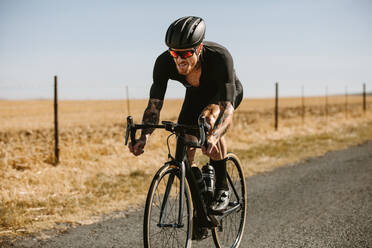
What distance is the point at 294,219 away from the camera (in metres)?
4.73

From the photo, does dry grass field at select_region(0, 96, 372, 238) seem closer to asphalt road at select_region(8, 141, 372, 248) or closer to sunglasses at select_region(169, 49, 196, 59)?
asphalt road at select_region(8, 141, 372, 248)

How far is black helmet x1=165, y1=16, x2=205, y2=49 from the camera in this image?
278 cm

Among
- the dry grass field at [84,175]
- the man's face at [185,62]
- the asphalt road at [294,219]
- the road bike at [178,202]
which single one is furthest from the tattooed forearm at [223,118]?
the dry grass field at [84,175]

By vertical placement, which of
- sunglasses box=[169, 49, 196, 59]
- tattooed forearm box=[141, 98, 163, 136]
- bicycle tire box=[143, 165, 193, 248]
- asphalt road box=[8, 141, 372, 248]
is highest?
sunglasses box=[169, 49, 196, 59]

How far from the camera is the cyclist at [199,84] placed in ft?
9.28

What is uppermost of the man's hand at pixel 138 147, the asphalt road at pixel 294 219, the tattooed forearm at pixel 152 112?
the tattooed forearm at pixel 152 112

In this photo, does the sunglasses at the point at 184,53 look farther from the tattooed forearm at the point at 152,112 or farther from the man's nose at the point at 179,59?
the tattooed forearm at the point at 152,112

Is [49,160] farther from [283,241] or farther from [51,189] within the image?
[283,241]

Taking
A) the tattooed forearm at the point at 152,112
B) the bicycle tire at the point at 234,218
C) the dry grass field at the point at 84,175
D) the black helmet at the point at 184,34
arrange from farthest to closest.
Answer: the dry grass field at the point at 84,175, the bicycle tire at the point at 234,218, the tattooed forearm at the point at 152,112, the black helmet at the point at 184,34

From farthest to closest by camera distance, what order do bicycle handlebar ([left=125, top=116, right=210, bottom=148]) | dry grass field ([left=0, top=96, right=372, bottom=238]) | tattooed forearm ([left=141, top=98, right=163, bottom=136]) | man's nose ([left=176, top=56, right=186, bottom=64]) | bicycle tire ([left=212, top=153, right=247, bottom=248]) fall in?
dry grass field ([left=0, top=96, right=372, bottom=238]) < bicycle tire ([left=212, top=153, right=247, bottom=248]) < tattooed forearm ([left=141, top=98, right=163, bottom=136]) < man's nose ([left=176, top=56, right=186, bottom=64]) < bicycle handlebar ([left=125, top=116, right=210, bottom=148])

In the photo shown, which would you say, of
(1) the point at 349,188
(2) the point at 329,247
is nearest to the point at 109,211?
(2) the point at 329,247

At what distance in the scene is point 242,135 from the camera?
1403 centimetres

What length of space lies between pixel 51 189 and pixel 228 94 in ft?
15.0

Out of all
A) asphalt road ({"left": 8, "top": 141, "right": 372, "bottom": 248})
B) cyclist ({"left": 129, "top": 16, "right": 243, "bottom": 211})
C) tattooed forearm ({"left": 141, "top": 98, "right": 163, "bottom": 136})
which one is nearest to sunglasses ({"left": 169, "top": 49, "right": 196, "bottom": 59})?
cyclist ({"left": 129, "top": 16, "right": 243, "bottom": 211})
